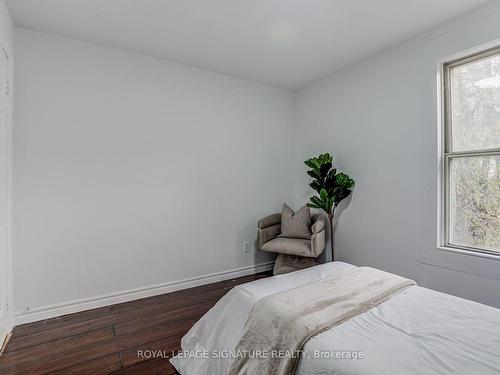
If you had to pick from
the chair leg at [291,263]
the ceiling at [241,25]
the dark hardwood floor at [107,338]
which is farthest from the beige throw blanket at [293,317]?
the ceiling at [241,25]

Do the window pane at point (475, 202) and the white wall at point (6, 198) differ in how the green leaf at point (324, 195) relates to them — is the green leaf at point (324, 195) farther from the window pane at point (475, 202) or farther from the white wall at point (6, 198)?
the white wall at point (6, 198)

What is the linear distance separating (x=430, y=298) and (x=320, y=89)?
112 inches

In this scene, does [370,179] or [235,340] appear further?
[370,179]

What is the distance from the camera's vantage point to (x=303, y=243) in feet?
10.5

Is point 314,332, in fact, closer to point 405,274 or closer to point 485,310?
point 485,310

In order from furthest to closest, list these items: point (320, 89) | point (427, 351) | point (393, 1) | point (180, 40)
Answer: point (320, 89) < point (180, 40) < point (393, 1) < point (427, 351)

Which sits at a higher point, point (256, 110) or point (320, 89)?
point (320, 89)

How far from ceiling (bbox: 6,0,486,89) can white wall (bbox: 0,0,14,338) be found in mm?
181

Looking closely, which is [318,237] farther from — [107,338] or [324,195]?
[107,338]

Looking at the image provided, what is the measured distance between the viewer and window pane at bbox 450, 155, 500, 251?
220cm

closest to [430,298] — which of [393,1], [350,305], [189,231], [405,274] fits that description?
[350,305]

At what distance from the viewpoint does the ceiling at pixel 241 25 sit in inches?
83.7

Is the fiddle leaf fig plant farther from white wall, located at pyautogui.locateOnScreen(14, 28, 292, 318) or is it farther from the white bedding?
the white bedding

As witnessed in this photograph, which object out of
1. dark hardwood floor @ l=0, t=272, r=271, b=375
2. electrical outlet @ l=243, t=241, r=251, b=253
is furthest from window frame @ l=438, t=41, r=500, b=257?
dark hardwood floor @ l=0, t=272, r=271, b=375
